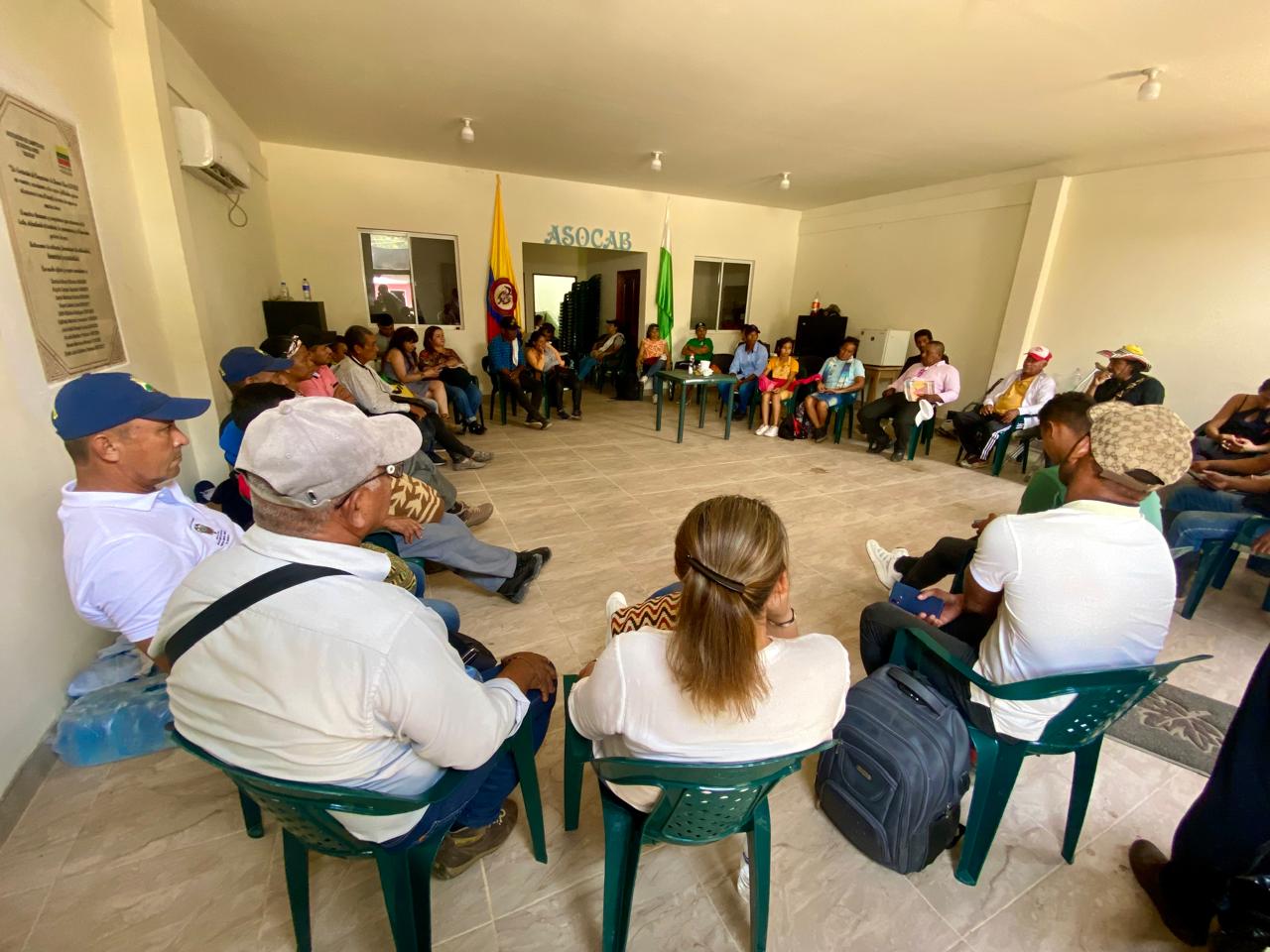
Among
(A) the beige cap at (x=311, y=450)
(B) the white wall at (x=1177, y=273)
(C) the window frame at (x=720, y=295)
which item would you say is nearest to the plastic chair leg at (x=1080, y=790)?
(A) the beige cap at (x=311, y=450)

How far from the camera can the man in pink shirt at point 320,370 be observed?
2.82 m

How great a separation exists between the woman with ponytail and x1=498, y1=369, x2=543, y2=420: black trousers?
16.5 ft

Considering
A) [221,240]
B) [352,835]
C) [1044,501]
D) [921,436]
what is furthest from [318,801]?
[921,436]

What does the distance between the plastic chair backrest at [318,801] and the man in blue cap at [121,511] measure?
2.08 feet

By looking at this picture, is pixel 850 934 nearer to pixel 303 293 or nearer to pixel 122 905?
pixel 122 905

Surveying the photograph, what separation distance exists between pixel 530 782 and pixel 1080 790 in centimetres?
141

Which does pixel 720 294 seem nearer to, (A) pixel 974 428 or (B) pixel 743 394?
(B) pixel 743 394

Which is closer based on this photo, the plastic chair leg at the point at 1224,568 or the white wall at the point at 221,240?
the plastic chair leg at the point at 1224,568

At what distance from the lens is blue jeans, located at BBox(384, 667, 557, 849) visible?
965 mm

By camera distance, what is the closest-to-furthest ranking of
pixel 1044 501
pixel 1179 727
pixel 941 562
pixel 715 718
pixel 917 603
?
pixel 715 718, pixel 917 603, pixel 1179 727, pixel 1044 501, pixel 941 562

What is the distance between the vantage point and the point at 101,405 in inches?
50.3

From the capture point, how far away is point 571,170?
6363 mm

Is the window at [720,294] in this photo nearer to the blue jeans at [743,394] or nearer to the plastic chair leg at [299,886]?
the blue jeans at [743,394]

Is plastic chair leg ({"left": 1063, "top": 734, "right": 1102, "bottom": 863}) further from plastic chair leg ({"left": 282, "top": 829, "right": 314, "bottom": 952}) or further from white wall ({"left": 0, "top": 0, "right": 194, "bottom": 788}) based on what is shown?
white wall ({"left": 0, "top": 0, "right": 194, "bottom": 788})
